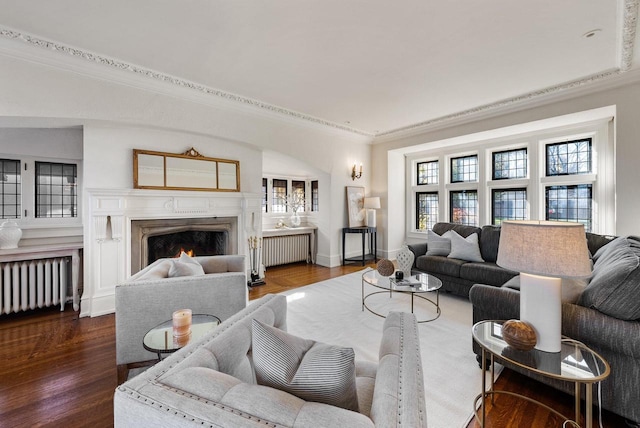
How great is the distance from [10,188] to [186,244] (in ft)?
6.74

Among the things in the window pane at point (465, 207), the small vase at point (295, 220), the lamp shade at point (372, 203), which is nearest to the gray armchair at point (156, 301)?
the small vase at point (295, 220)

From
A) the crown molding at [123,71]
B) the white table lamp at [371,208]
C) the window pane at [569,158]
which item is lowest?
the white table lamp at [371,208]

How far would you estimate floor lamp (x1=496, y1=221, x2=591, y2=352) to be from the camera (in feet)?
4.55

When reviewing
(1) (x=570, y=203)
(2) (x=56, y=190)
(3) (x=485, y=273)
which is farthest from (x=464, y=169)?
(2) (x=56, y=190)

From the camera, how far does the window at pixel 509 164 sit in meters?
4.89

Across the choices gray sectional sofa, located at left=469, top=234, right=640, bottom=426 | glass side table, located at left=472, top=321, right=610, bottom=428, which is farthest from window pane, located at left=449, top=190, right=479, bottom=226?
glass side table, located at left=472, top=321, right=610, bottom=428

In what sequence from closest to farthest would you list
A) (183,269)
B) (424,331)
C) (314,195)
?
(183,269) < (424,331) < (314,195)

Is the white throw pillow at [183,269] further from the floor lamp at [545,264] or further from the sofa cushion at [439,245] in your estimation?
the sofa cushion at [439,245]

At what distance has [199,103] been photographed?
3.71m

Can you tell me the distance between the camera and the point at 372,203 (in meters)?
5.87

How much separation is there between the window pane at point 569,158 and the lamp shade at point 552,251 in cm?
403

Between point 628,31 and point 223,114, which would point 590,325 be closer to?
point 628,31

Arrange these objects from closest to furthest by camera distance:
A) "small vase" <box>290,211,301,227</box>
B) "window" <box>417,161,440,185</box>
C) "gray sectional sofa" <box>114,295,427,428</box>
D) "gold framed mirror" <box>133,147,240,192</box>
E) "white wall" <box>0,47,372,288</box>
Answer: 1. "gray sectional sofa" <box>114,295,427,428</box>
2. "white wall" <box>0,47,372,288</box>
3. "gold framed mirror" <box>133,147,240,192</box>
4. "small vase" <box>290,211,301,227</box>
5. "window" <box>417,161,440,185</box>

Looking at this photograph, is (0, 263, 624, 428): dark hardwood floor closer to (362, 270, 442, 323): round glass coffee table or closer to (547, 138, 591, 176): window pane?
(362, 270, 442, 323): round glass coffee table
